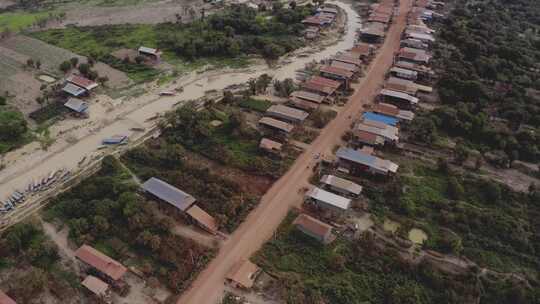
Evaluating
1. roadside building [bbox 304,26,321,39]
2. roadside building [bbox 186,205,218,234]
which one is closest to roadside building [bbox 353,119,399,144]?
roadside building [bbox 186,205,218,234]

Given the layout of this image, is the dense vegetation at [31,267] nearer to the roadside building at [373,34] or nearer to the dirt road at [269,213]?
the dirt road at [269,213]

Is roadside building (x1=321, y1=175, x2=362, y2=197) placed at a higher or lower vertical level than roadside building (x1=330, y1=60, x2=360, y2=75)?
lower

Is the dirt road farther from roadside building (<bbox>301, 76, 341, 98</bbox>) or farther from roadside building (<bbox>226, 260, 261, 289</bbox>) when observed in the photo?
roadside building (<bbox>301, 76, 341, 98</bbox>)

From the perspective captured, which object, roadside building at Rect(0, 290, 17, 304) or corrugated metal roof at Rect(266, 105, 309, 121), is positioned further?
corrugated metal roof at Rect(266, 105, 309, 121)

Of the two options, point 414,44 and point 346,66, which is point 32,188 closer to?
point 346,66

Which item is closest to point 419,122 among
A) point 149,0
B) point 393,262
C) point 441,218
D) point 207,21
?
point 441,218
